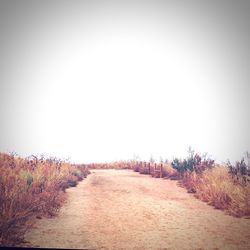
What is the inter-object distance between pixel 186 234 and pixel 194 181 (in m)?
3.71

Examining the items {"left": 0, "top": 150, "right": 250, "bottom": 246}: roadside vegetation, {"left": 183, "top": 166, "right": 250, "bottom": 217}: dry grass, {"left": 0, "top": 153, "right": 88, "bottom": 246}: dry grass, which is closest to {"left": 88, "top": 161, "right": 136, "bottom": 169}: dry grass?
{"left": 0, "top": 150, "right": 250, "bottom": 246}: roadside vegetation

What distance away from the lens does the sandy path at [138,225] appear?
431 cm

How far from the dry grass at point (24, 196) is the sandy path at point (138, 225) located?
229mm

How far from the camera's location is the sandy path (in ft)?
14.1

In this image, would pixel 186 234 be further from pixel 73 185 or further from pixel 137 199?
pixel 73 185

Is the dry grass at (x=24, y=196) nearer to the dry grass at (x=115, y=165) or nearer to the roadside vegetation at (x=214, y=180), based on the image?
the roadside vegetation at (x=214, y=180)

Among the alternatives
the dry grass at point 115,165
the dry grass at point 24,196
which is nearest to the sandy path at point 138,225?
the dry grass at point 24,196

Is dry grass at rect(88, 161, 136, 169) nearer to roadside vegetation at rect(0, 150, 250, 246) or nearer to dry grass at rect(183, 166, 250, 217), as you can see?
roadside vegetation at rect(0, 150, 250, 246)

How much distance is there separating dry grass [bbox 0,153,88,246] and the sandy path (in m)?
0.23

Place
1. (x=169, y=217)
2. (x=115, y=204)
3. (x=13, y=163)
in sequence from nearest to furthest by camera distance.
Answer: (x=169, y=217) → (x=115, y=204) → (x=13, y=163)

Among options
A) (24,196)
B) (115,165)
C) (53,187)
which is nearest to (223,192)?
(53,187)

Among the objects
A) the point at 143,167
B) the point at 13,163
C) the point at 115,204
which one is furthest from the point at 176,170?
the point at 13,163

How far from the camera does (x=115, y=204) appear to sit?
6.32 meters

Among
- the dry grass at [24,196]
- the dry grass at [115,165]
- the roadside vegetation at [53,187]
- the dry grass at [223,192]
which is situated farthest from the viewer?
the dry grass at [115,165]
